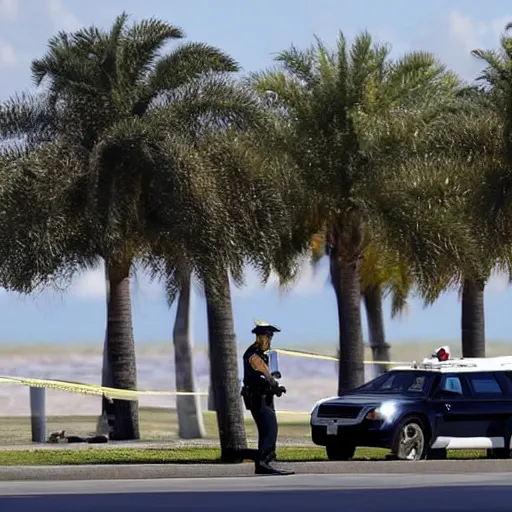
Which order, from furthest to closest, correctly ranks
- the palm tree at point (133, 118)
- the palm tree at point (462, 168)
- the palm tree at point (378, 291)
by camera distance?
1. the palm tree at point (378, 291)
2. the palm tree at point (462, 168)
3. the palm tree at point (133, 118)

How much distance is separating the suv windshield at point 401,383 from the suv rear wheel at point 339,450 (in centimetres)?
108

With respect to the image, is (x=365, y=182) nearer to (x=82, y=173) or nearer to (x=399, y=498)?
(x=82, y=173)

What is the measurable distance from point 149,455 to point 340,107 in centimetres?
971

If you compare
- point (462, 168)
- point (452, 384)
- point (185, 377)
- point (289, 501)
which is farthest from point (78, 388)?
point (289, 501)

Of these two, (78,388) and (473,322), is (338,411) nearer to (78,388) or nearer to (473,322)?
(78,388)

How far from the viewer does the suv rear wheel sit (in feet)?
82.9

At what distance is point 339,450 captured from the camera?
2545 centimetres

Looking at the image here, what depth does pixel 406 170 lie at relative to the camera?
3409 cm

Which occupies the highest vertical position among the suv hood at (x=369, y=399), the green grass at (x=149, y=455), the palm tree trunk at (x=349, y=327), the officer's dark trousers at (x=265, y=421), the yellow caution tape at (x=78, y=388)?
the palm tree trunk at (x=349, y=327)

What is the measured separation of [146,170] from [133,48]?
444cm

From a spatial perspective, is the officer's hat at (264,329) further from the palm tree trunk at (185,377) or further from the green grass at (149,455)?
the palm tree trunk at (185,377)

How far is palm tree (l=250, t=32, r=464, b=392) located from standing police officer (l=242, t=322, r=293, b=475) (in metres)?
14.2

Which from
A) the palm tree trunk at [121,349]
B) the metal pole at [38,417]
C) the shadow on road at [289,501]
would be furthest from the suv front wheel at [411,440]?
the metal pole at [38,417]

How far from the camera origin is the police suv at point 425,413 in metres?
24.7
